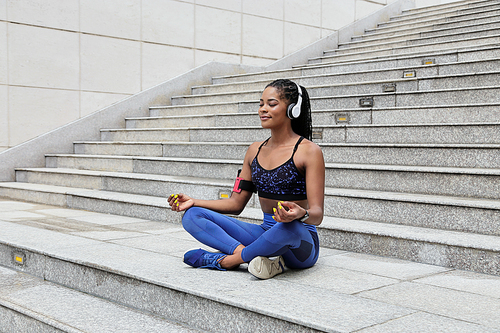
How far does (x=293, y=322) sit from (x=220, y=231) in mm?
1055

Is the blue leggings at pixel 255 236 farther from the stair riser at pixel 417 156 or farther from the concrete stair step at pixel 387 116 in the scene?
the concrete stair step at pixel 387 116

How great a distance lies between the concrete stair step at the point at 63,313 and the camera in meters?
2.88

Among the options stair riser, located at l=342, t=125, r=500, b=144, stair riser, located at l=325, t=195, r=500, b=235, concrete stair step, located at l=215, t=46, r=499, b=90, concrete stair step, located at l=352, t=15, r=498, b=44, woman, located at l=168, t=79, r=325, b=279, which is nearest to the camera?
woman, located at l=168, t=79, r=325, b=279

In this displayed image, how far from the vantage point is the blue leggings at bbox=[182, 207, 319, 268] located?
115 inches

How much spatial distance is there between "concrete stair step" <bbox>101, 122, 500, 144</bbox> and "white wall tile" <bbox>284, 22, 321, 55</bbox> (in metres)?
4.68

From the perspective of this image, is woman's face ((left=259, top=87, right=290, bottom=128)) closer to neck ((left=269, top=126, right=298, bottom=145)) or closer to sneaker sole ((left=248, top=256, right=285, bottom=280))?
neck ((left=269, top=126, right=298, bottom=145))

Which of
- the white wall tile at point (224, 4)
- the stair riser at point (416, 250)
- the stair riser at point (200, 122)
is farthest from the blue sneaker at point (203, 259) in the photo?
the white wall tile at point (224, 4)

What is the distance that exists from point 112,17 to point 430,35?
5.68m

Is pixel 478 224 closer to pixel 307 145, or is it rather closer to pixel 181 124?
pixel 307 145

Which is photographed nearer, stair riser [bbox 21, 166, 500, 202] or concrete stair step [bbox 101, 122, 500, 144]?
stair riser [bbox 21, 166, 500, 202]

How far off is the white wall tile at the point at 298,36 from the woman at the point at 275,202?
8479 millimetres

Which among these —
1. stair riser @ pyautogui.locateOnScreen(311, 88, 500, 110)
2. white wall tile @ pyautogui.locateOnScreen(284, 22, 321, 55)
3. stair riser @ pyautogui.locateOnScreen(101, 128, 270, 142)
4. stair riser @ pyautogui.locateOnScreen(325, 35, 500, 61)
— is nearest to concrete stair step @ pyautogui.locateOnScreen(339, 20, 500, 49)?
stair riser @ pyautogui.locateOnScreen(325, 35, 500, 61)

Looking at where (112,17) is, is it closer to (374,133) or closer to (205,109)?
(205,109)

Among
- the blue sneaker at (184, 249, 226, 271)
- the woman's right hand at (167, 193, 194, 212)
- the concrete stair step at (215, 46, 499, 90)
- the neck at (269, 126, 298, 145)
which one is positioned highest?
the concrete stair step at (215, 46, 499, 90)
